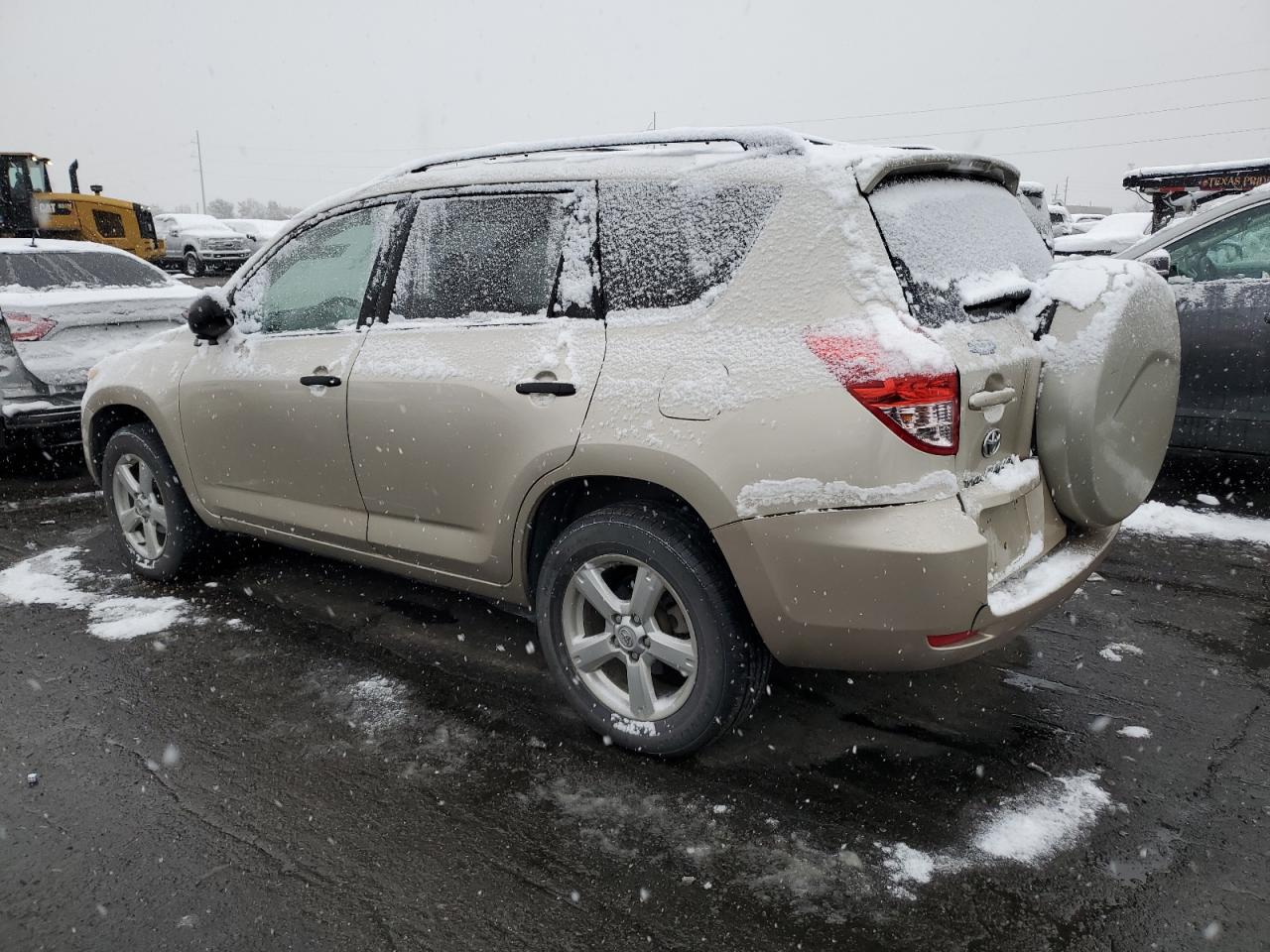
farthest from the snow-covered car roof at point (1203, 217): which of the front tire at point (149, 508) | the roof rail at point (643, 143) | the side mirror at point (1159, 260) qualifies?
the front tire at point (149, 508)

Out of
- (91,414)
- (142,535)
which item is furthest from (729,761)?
(91,414)

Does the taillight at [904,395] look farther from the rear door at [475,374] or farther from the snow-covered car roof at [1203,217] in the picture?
the snow-covered car roof at [1203,217]

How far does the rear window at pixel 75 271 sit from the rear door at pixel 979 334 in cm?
663

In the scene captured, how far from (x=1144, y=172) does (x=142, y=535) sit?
13.2 meters

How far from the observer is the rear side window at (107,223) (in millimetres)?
21000

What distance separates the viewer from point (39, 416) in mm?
6207

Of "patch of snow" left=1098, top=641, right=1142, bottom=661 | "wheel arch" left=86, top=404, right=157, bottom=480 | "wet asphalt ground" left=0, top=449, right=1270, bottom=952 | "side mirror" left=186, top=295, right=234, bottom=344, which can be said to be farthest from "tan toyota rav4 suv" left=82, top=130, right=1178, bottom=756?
"wheel arch" left=86, top=404, right=157, bottom=480

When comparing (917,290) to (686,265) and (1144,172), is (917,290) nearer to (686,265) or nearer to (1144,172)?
(686,265)

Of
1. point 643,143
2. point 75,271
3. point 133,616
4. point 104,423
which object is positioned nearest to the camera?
point 643,143

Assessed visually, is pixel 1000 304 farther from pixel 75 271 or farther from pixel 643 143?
pixel 75 271

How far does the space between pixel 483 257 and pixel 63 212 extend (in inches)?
845

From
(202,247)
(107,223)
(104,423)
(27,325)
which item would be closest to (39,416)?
(27,325)

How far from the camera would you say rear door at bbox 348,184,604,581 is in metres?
2.89

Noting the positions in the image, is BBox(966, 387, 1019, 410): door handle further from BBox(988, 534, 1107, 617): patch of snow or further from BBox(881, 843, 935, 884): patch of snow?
BBox(881, 843, 935, 884): patch of snow
